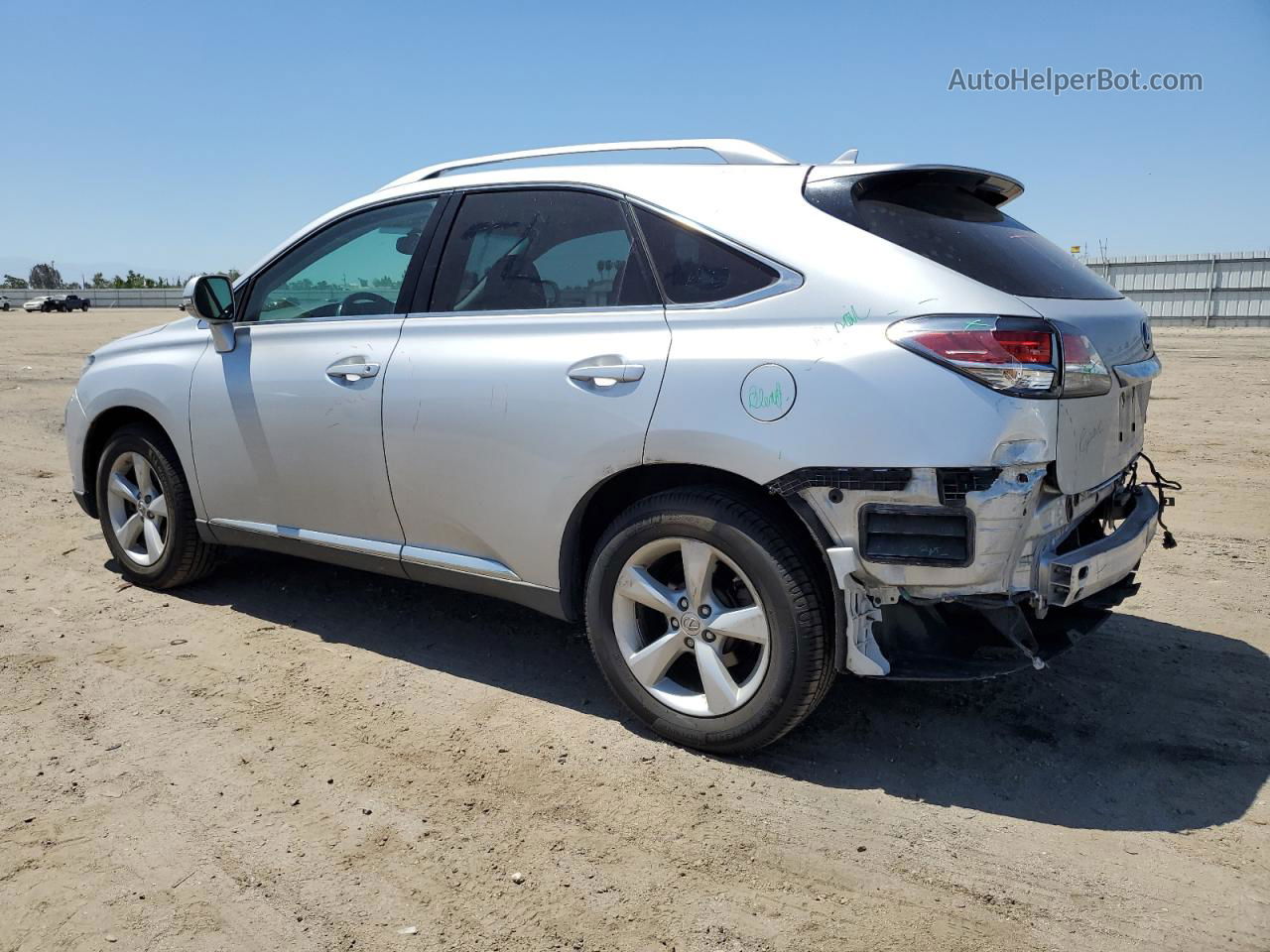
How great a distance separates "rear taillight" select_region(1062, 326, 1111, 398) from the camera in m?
2.79

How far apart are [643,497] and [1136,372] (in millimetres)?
1681

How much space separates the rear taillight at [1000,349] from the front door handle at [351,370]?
207 centimetres

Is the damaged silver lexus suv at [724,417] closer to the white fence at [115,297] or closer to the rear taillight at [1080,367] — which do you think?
the rear taillight at [1080,367]

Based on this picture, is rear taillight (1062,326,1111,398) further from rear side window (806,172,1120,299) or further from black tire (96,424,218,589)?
black tire (96,424,218,589)

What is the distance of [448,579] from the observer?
3.80 metres

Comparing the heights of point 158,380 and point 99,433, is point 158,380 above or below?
above

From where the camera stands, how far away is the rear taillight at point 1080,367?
9.16 feet

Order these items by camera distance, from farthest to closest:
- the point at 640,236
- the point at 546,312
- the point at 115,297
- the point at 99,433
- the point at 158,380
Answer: the point at 115,297 < the point at 99,433 < the point at 158,380 < the point at 546,312 < the point at 640,236

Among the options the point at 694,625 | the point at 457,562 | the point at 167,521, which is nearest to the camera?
the point at 694,625

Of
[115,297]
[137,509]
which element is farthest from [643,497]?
[115,297]

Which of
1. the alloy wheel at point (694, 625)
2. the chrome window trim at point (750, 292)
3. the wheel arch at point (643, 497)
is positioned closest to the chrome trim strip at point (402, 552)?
the wheel arch at point (643, 497)

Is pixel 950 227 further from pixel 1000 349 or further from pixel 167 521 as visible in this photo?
pixel 167 521

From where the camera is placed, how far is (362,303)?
4.14 m

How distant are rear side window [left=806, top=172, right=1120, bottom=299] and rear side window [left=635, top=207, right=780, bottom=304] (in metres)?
0.30
